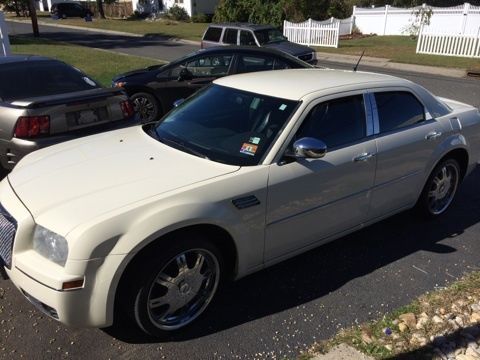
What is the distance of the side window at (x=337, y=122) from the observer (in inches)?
145

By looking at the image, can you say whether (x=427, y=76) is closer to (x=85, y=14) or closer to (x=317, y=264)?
(x=317, y=264)

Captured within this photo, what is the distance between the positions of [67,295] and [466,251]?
3579mm

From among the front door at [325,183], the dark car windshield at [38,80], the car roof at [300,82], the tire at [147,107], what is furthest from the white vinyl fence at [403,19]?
the front door at [325,183]

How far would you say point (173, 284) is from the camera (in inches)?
123

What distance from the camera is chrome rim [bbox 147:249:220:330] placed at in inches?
121

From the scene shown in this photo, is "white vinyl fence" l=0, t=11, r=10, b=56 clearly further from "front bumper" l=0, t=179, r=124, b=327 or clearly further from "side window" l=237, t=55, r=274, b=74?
"front bumper" l=0, t=179, r=124, b=327

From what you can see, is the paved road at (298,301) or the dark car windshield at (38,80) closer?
the paved road at (298,301)

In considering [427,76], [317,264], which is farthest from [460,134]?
[427,76]

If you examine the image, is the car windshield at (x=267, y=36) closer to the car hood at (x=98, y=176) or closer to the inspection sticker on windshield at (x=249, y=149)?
the car hood at (x=98, y=176)

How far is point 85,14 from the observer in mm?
51406

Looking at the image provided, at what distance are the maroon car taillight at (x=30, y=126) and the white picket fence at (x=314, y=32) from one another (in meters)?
21.3

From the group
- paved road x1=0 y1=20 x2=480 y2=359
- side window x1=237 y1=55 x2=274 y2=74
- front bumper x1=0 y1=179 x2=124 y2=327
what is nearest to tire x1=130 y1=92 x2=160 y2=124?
side window x1=237 y1=55 x2=274 y2=74

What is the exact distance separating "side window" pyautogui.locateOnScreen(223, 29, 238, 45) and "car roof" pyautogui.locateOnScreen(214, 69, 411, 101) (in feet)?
33.8

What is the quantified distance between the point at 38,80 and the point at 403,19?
95.2 ft
